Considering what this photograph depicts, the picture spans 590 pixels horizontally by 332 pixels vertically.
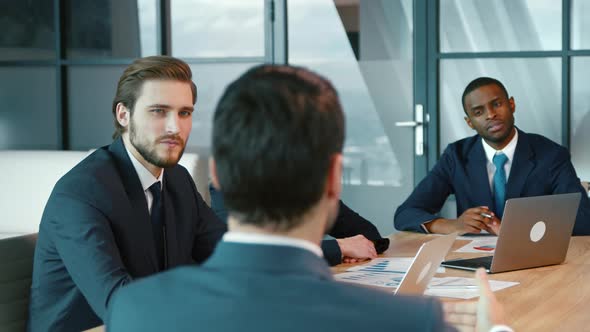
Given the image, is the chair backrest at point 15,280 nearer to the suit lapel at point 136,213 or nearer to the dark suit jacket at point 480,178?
the suit lapel at point 136,213

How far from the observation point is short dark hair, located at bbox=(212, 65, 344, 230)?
941mm

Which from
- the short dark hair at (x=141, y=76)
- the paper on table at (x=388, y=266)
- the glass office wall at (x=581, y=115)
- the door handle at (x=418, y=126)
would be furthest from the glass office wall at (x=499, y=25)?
the short dark hair at (x=141, y=76)

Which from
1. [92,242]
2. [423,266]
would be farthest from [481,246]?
[92,242]

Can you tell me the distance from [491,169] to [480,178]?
0.08 metres

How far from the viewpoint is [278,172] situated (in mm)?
948

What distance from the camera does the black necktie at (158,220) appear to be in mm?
2367

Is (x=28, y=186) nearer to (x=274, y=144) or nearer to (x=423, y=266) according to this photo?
(x=423, y=266)

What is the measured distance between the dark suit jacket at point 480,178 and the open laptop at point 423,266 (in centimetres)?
139

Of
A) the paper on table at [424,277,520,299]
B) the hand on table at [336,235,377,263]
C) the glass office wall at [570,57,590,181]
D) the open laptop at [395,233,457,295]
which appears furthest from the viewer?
the glass office wall at [570,57,590,181]

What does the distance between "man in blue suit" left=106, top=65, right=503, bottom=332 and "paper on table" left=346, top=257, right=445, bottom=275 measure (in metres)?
1.48

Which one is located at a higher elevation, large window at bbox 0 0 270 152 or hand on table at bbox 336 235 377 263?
large window at bbox 0 0 270 152

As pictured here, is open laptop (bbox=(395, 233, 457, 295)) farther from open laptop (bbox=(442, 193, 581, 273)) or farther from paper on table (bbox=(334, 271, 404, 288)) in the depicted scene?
open laptop (bbox=(442, 193, 581, 273))

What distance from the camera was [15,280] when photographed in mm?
2352

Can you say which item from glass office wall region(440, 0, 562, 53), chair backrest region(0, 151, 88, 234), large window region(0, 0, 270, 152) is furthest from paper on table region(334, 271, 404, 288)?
large window region(0, 0, 270, 152)
